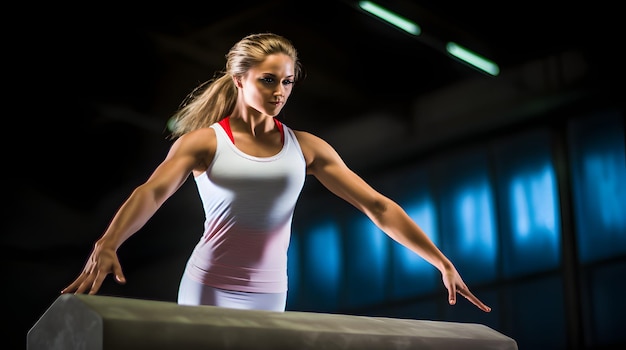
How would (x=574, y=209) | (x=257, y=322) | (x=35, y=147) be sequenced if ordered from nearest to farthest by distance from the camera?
(x=257, y=322) → (x=35, y=147) → (x=574, y=209)

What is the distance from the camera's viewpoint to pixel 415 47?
458cm

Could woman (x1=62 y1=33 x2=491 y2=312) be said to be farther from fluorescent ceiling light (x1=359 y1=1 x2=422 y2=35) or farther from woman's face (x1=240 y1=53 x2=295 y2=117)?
fluorescent ceiling light (x1=359 y1=1 x2=422 y2=35)

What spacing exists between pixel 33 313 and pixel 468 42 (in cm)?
249

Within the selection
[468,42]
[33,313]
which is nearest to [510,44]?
[468,42]

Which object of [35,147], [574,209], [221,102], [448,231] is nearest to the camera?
[221,102]

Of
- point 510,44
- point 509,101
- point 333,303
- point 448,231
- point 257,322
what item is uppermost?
point 510,44

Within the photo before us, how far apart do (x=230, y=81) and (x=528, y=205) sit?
8.83ft

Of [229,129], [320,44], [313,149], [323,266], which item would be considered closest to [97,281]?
[229,129]

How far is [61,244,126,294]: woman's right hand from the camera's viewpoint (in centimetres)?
139

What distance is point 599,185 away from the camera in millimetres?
4176

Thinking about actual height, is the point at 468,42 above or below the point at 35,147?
above

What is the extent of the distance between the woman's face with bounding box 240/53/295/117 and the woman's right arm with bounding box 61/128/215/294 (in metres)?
0.12

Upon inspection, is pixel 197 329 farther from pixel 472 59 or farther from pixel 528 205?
pixel 472 59

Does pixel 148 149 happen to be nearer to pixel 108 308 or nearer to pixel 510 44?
pixel 510 44
